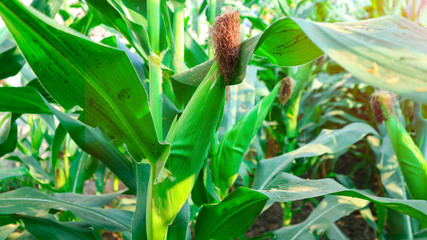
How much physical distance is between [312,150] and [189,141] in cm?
61

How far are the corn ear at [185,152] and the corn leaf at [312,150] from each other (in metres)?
0.41

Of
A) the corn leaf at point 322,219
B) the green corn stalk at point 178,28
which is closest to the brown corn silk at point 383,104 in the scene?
the corn leaf at point 322,219

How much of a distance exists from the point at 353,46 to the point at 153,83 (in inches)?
13.6

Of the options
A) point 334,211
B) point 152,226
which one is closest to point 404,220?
point 334,211

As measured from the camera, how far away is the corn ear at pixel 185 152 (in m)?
0.51

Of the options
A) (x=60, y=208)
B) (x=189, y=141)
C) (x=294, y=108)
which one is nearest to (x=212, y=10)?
(x=189, y=141)

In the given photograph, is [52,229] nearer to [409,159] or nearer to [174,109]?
[174,109]

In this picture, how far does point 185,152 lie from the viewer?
1.75 ft

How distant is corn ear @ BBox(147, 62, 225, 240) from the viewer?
0.51m

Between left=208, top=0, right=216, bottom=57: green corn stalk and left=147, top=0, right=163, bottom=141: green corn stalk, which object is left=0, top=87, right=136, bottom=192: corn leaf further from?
left=208, top=0, right=216, bottom=57: green corn stalk

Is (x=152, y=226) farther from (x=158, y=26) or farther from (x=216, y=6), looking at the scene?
(x=216, y=6)

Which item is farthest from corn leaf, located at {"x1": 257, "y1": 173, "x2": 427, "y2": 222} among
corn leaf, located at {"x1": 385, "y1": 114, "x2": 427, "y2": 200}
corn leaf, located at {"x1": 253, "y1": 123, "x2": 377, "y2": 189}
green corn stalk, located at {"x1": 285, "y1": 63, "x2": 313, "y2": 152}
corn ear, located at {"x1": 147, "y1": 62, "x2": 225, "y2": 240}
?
green corn stalk, located at {"x1": 285, "y1": 63, "x2": 313, "y2": 152}

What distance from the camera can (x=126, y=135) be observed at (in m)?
0.55

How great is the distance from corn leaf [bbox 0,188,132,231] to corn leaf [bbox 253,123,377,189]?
39cm
